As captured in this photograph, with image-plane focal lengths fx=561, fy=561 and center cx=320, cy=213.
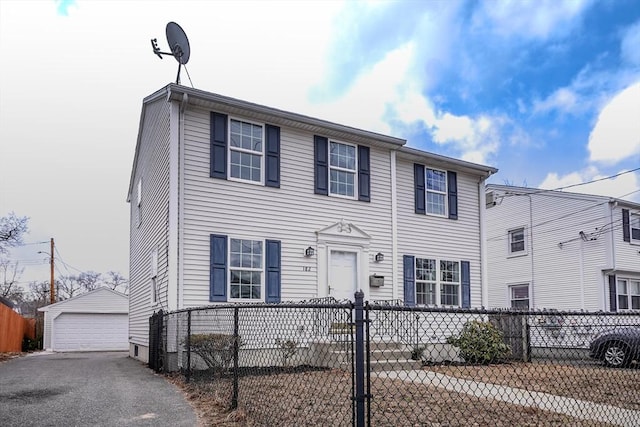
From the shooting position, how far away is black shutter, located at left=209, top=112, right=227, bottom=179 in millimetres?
11586

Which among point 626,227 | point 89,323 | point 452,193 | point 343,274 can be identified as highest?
point 452,193

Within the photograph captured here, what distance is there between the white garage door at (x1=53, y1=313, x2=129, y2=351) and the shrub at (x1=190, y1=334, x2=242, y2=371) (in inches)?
718

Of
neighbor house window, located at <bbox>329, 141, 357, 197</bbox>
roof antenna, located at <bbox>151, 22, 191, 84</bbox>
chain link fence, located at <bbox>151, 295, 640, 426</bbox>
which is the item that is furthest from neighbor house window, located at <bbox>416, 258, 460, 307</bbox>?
roof antenna, located at <bbox>151, 22, 191, 84</bbox>

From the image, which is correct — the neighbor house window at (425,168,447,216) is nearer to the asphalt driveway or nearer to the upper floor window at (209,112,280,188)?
the upper floor window at (209,112,280,188)

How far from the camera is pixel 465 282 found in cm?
1548

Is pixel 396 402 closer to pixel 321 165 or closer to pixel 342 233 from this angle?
pixel 342 233

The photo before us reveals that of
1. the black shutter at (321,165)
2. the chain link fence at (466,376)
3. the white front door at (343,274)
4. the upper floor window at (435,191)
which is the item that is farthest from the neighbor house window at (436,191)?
the chain link fence at (466,376)

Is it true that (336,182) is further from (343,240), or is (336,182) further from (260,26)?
(260,26)

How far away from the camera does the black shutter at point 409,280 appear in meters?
14.2

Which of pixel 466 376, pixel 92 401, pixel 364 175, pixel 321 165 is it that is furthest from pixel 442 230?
pixel 92 401

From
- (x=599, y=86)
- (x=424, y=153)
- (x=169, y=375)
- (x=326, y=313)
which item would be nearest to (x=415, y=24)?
(x=424, y=153)

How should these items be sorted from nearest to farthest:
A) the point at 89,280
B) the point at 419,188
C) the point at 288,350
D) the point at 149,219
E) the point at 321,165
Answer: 1. the point at 288,350
2. the point at 321,165
3. the point at 149,219
4. the point at 419,188
5. the point at 89,280

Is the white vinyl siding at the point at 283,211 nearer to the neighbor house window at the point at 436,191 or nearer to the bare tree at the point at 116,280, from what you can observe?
the neighbor house window at the point at 436,191

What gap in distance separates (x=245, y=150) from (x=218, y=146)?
2.09 feet
